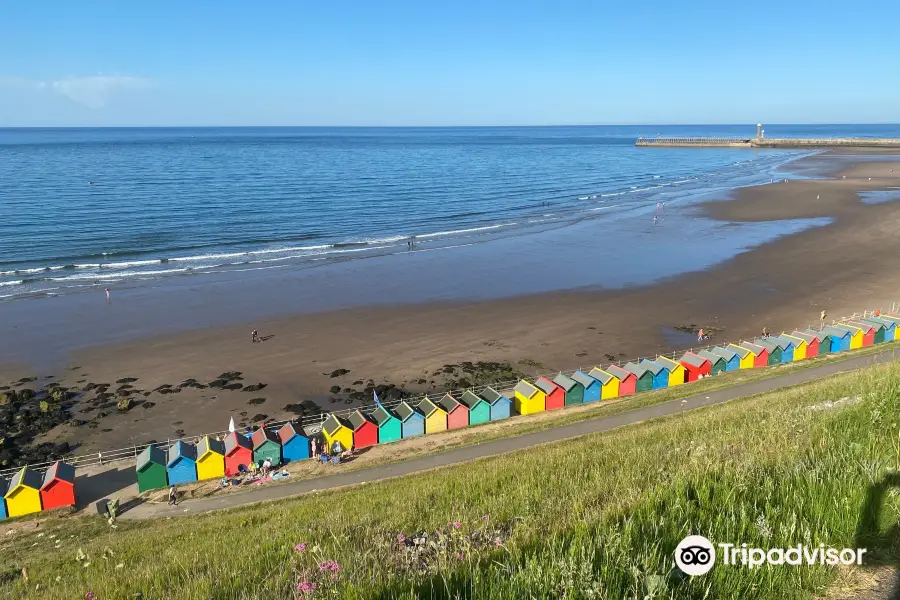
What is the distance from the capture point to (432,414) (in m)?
24.2

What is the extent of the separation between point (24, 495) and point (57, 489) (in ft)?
3.63

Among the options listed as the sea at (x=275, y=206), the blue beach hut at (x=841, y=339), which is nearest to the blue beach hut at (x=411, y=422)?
the blue beach hut at (x=841, y=339)

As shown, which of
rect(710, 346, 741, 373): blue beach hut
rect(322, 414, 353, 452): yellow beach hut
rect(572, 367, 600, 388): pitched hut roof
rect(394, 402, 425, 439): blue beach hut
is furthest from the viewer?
rect(710, 346, 741, 373): blue beach hut

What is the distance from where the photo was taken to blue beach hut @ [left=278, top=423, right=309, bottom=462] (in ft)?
73.0

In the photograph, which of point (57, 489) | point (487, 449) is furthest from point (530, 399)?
point (57, 489)

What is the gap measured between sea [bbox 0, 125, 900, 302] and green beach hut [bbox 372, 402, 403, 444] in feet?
91.1

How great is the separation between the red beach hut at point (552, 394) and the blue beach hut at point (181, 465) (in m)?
13.8

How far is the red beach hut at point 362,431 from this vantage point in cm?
2320

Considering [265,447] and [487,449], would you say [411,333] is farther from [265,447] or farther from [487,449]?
[487,449]

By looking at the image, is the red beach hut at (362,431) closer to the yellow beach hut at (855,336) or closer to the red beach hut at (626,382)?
the red beach hut at (626,382)

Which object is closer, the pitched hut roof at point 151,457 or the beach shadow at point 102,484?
the beach shadow at point 102,484

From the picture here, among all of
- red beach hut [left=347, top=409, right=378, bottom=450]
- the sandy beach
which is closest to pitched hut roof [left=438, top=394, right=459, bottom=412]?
red beach hut [left=347, top=409, right=378, bottom=450]

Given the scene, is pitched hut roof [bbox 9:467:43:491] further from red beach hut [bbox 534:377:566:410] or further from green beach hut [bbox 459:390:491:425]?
red beach hut [bbox 534:377:566:410]

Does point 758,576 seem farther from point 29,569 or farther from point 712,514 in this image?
point 29,569
